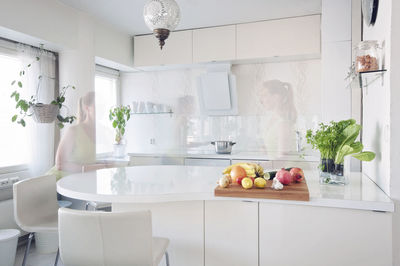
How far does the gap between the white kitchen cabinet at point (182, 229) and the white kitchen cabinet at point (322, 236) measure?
14.3 inches

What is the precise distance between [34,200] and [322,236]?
1934 millimetres

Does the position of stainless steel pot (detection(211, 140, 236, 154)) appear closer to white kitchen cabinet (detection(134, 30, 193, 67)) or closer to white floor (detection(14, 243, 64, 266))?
white kitchen cabinet (detection(134, 30, 193, 67))

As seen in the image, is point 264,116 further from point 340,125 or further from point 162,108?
point 340,125

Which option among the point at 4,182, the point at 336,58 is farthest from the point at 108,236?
the point at 336,58

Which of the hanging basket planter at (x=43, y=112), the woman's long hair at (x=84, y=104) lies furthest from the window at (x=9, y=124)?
the woman's long hair at (x=84, y=104)

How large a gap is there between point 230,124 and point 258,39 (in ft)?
4.04

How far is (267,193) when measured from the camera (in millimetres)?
1554

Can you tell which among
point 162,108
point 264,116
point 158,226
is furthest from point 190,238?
point 162,108

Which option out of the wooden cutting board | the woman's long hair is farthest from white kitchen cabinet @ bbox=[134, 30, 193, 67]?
the wooden cutting board

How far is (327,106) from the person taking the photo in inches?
114

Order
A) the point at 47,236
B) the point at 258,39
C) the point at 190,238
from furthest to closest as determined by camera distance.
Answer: the point at 258,39 → the point at 47,236 → the point at 190,238

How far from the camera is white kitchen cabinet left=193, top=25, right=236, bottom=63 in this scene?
3875 mm

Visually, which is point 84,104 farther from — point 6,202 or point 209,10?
point 209,10

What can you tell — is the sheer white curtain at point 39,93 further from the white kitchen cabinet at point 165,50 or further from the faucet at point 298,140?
the faucet at point 298,140
